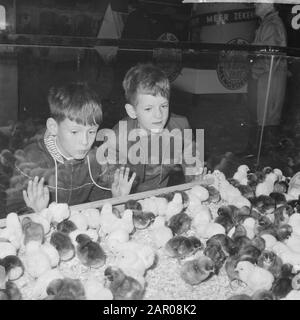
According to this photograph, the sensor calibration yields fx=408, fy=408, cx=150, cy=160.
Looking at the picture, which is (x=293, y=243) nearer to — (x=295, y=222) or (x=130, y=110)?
(x=295, y=222)

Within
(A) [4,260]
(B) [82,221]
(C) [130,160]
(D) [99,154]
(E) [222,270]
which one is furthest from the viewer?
(C) [130,160]

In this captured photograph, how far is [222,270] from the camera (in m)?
1.56

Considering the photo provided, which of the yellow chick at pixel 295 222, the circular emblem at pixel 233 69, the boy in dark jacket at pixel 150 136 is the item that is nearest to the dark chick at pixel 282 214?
the yellow chick at pixel 295 222

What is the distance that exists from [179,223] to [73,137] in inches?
24.0

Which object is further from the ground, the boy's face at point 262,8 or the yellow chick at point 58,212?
the boy's face at point 262,8

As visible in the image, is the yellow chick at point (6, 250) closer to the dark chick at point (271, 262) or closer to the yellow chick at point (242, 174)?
the dark chick at point (271, 262)

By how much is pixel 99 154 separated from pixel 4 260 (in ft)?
2.41

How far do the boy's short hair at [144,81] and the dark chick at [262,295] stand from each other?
103 centimetres

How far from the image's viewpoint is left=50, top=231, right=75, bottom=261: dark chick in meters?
1.50

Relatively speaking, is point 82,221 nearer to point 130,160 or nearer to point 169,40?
point 130,160

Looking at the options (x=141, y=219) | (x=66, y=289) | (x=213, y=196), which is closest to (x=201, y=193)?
(x=213, y=196)

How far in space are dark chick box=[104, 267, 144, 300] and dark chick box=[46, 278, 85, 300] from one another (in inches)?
3.7

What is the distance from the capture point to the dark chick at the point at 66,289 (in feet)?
4.12

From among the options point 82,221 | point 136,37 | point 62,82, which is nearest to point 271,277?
point 82,221
